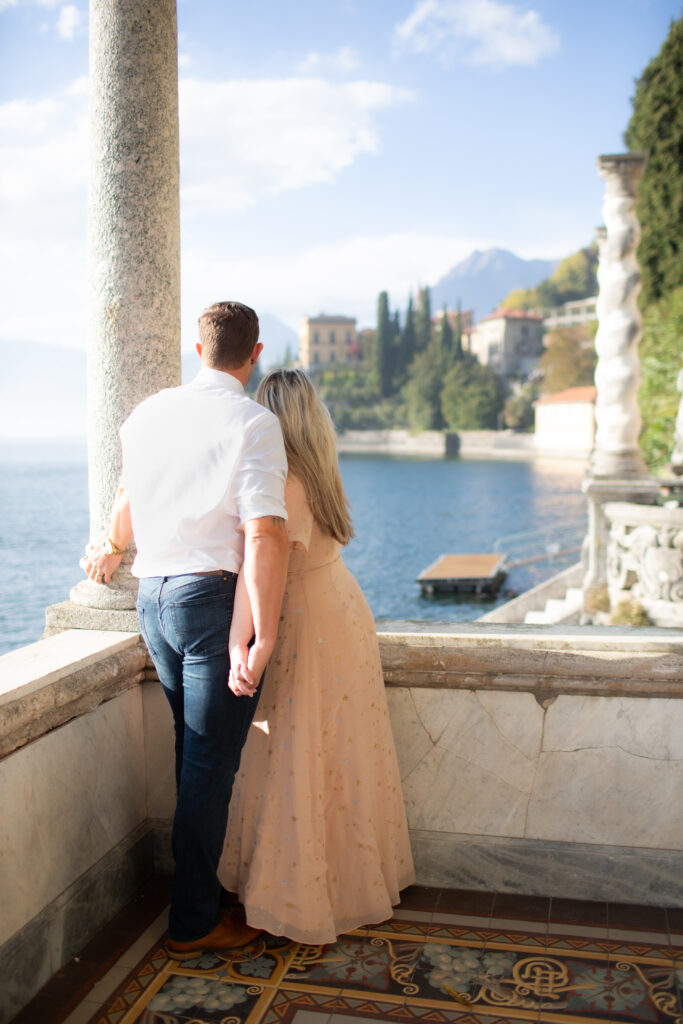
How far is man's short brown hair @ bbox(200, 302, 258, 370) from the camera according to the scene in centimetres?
211

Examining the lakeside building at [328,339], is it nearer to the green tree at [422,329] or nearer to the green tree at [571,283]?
the green tree at [422,329]

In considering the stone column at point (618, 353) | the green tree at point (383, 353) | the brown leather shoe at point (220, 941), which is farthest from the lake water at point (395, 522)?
the green tree at point (383, 353)

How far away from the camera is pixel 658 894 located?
8.45ft

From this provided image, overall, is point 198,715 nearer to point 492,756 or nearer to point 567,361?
point 492,756

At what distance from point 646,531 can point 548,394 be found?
8094 centimetres

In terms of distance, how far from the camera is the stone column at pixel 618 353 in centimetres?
814

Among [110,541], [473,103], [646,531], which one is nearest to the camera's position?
[110,541]

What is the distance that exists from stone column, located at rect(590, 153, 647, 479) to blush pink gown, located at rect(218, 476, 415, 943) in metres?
6.22

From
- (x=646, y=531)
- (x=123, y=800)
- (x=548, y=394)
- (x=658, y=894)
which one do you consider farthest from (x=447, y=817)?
(x=548, y=394)

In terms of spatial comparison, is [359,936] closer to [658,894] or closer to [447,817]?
[447,817]

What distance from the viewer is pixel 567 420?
78312 millimetres

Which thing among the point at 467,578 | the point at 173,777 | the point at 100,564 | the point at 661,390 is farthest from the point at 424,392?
the point at 100,564

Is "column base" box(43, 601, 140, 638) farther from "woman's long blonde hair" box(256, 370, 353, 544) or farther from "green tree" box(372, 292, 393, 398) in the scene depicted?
"green tree" box(372, 292, 393, 398)

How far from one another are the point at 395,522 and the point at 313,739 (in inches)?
1999
